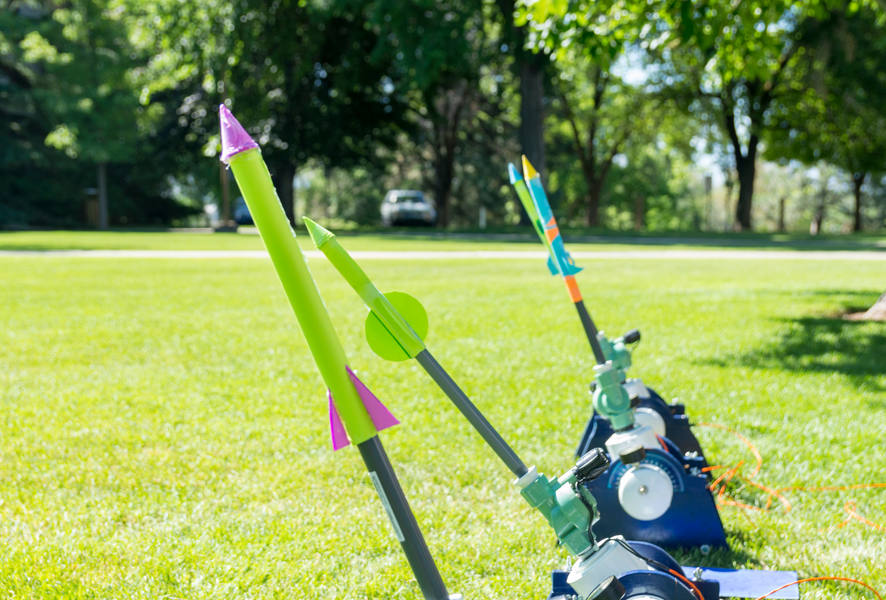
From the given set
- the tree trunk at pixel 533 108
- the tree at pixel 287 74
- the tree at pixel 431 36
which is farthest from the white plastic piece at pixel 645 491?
the tree trunk at pixel 533 108

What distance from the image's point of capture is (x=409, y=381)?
485cm

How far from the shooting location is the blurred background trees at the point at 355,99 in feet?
67.3

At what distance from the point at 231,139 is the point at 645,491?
1.68 metres

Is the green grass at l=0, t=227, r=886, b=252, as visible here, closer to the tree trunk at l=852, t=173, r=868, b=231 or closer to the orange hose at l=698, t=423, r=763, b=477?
the orange hose at l=698, t=423, r=763, b=477

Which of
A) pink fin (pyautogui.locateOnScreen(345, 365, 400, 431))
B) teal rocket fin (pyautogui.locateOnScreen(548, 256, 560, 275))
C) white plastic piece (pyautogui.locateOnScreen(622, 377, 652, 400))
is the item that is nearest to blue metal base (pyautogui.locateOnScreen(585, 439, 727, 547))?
white plastic piece (pyautogui.locateOnScreen(622, 377, 652, 400))

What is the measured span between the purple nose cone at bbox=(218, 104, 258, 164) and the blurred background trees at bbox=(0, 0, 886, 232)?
15.4 m

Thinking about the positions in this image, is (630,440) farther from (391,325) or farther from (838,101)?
(838,101)

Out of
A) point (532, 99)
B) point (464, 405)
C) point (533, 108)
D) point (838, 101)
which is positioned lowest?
point (464, 405)

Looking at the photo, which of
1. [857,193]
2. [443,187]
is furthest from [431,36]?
[857,193]

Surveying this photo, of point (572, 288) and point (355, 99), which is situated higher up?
point (355, 99)

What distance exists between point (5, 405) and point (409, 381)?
233 centimetres

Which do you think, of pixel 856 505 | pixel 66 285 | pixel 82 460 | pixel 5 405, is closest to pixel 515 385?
pixel 856 505

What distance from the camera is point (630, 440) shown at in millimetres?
2193

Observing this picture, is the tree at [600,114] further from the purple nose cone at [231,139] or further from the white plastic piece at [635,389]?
the purple nose cone at [231,139]
